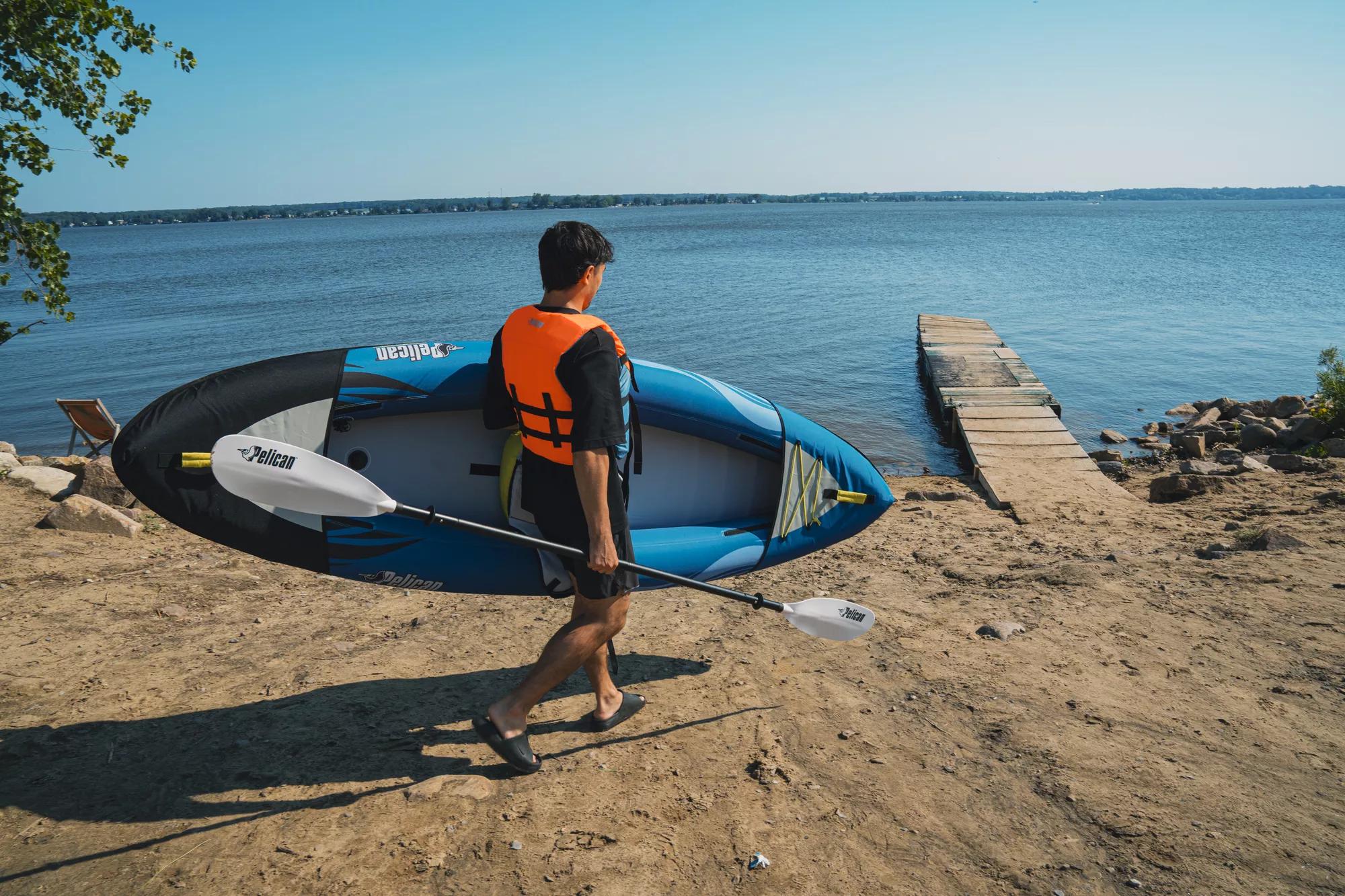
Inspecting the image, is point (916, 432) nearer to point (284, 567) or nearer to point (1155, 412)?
point (1155, 412)

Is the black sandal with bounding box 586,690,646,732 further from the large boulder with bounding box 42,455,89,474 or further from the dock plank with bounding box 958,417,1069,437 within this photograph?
the dock plank with bounding box 958,417,1069,437

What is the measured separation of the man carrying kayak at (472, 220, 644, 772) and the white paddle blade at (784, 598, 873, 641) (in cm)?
97

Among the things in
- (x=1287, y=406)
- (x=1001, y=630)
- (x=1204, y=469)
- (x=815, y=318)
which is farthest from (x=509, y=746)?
(x=815, y=318)

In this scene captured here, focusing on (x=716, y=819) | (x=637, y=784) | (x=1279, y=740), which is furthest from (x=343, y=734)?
(x=1279, y=740)

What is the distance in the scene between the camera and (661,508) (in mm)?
4395

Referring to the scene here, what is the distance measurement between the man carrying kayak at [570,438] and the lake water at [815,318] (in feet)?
28.1

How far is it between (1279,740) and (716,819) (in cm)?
231

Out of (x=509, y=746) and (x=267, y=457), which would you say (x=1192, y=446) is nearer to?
(x=509, y=746)

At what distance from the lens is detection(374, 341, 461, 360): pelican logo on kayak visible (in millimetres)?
3936

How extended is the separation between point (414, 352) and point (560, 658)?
1.66m

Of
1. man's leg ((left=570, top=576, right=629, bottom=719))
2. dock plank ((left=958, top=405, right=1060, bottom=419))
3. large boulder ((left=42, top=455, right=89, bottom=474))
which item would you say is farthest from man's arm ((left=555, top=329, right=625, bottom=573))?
dock plank ((left=958, top=405, right=1060, bottom=419))

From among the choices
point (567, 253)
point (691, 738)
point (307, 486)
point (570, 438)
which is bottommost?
point (691, 738)

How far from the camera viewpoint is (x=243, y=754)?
132 inches

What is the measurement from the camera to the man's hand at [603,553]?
2.99 meters
